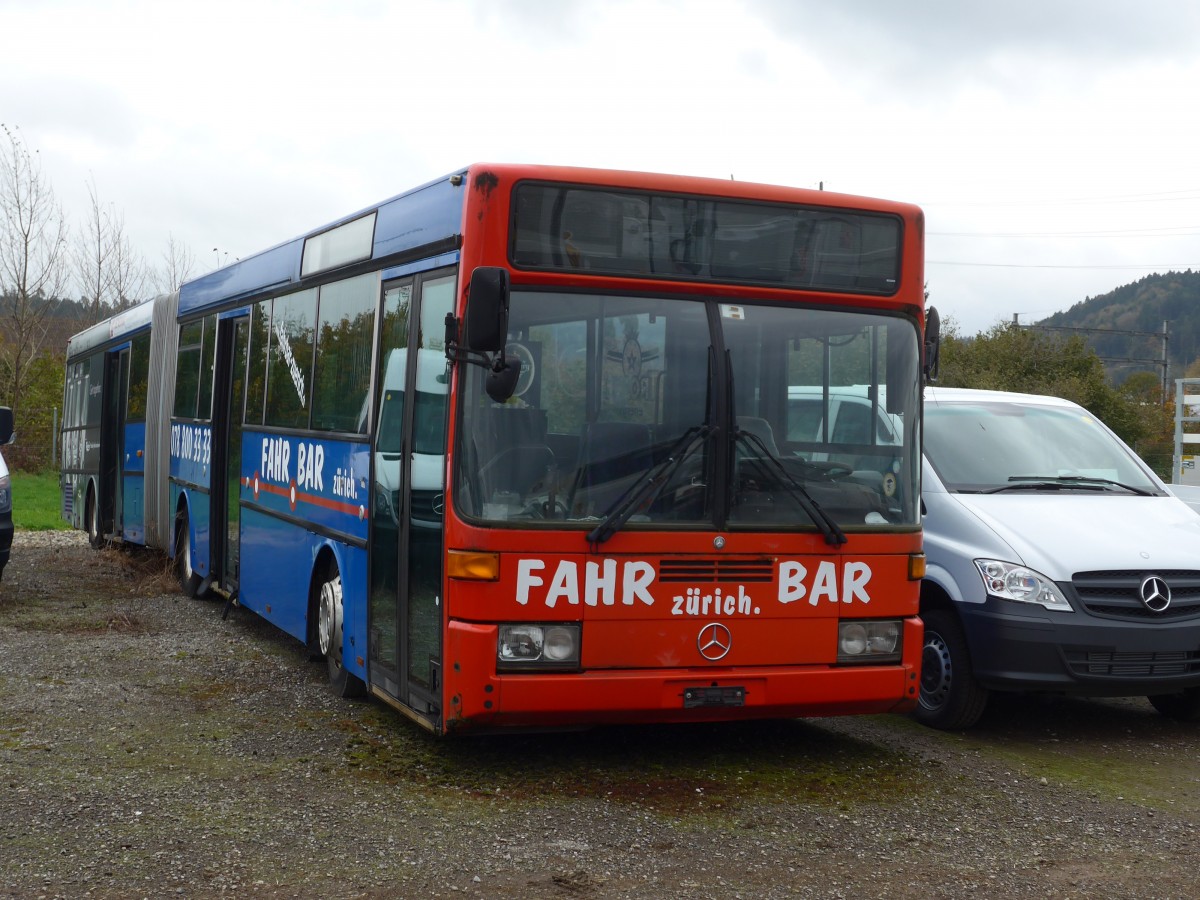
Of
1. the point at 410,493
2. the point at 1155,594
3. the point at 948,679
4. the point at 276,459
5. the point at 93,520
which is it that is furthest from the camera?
the point at 93,520

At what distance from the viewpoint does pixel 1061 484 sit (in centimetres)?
861

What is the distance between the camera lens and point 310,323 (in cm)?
903

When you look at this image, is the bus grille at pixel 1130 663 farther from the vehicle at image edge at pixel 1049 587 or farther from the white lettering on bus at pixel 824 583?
the white lettering on bus at pixel 824 583

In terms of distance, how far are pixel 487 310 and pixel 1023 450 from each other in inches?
172

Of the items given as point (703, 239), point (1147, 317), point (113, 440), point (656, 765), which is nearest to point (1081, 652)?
point (656, 765)

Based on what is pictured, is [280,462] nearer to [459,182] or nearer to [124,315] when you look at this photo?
[459,182]

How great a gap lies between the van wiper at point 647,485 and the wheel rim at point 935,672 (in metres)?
2.35

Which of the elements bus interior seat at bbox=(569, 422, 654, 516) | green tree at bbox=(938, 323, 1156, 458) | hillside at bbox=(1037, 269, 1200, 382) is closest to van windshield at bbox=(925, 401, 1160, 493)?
bus interior seat at bbox=(569, 422, 654, 516)

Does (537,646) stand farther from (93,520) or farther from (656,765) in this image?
(93,520)

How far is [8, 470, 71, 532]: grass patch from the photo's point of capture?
71.8ft

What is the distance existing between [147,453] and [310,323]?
6185mm

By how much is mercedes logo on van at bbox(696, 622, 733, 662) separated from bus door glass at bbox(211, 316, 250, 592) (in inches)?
209

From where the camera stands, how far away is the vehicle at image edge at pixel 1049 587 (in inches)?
294

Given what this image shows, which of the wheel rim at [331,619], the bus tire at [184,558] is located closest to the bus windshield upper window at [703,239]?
the wheel rim at [331,619]
